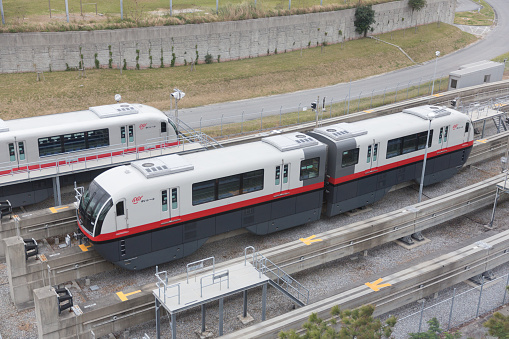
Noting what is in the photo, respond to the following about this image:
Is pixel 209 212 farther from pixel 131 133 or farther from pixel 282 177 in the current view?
pixel 131 133

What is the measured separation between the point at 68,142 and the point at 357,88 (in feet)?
93.2

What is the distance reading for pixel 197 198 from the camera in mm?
22203

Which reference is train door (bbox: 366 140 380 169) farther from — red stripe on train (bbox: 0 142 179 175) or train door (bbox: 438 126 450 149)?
red stripe on train (bbox: 0 142 179 175)

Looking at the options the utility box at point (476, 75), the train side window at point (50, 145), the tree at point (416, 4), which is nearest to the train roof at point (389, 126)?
the train side window at point (50, 145)

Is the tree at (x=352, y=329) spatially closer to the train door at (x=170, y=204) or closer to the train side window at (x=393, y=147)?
the train door at (x=170, y=204)

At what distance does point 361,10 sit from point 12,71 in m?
34.8

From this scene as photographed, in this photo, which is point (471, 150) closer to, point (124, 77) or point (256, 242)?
point (256, 242)

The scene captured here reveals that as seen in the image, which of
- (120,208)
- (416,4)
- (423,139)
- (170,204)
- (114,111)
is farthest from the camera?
(416,4)

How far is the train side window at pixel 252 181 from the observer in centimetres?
2316

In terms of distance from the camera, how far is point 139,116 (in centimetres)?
2867

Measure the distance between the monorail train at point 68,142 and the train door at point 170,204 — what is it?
7060 millimetres

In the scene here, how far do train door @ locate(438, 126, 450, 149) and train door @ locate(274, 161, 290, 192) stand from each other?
9254 millimetres

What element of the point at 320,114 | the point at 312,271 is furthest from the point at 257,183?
the point at 320,114

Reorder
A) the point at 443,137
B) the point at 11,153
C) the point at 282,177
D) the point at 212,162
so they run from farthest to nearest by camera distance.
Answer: the point at 443,137 → the point at 11,153 → the point at 282,177 → the point at 212,162
